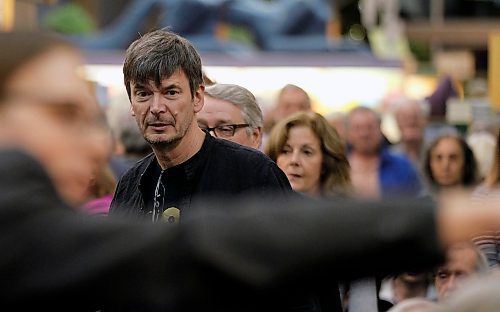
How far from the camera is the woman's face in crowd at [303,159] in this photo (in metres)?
6.91

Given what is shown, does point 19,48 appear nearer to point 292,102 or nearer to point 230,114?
point 230,114

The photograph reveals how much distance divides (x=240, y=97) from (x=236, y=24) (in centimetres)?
2646

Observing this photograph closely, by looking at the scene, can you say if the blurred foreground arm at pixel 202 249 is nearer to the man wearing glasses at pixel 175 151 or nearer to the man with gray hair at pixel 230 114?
the man wearing glasses at pixel 175 151

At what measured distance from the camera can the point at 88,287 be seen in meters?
2.09

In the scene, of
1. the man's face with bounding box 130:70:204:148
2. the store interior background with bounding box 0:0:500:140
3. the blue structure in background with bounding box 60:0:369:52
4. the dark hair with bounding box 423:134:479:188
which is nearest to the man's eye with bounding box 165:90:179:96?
the man's face with bounding box 130:70:204:148

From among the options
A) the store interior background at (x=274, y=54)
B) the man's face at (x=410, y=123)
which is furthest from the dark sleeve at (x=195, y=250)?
the store interior background at (x=274, y=54)

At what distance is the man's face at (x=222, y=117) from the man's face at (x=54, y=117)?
3.66 meters

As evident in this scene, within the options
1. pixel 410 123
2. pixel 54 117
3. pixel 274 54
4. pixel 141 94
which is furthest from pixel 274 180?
pixel 274 54

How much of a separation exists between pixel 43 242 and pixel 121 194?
2.72 m

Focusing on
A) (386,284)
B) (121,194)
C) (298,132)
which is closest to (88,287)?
(121,194)

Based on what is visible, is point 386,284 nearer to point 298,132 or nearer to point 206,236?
point 298,132

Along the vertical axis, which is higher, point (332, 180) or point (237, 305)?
point (332, 180)

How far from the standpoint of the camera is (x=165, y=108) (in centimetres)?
465

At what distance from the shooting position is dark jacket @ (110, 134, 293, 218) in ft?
14.8
